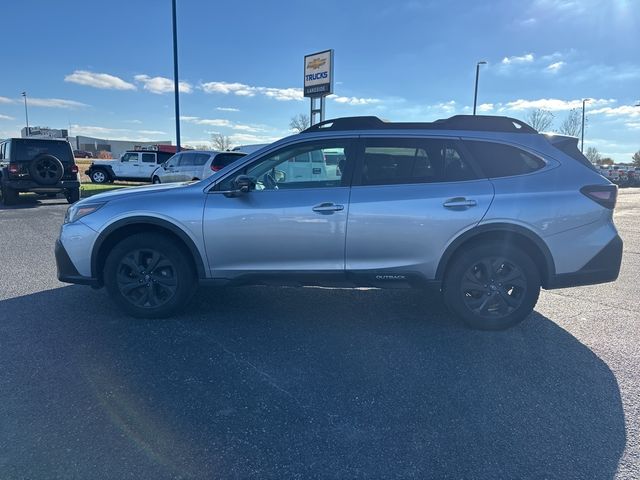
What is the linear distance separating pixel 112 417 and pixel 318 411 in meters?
1.23

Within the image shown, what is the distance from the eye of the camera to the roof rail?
4031 mm

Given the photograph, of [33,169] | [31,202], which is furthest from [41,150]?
[31,202]

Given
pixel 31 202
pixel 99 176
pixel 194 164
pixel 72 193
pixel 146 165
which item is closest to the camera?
pixel 72 193

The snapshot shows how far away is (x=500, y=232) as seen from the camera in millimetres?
3834

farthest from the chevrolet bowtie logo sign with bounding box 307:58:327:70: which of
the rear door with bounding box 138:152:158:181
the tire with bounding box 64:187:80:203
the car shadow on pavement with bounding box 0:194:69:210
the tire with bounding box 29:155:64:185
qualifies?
the tire with bounding box 29:155:64:185

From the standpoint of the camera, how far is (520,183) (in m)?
3.83

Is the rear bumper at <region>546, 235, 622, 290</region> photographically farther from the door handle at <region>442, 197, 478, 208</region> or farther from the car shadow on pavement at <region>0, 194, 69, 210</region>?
the car shadow on pavement at <region>0, 194, 69, 210</region>

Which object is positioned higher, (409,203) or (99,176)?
(409,203)

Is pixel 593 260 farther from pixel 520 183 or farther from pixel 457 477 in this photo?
pixel 457 477

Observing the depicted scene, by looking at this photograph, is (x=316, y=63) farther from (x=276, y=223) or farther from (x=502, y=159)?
(x=276, y=223)

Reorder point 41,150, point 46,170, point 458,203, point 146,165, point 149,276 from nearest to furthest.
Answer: point 458,203 < point 149,276 < point 46,170 < point 41,150 < point 146,165

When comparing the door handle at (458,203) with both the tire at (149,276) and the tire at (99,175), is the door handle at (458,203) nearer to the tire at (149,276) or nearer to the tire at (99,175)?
the tire at (149,276)

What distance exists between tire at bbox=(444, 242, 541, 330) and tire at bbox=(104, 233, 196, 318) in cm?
242

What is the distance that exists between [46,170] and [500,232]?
12.9 meters
